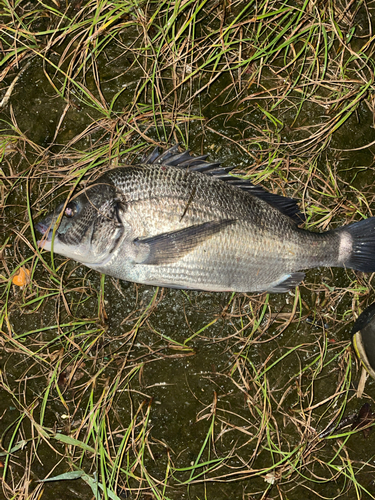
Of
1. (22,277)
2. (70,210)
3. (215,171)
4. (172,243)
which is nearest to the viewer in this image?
(172,243)

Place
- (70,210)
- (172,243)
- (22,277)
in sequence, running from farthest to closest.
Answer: (22,277)
(70,210)
(172,243)

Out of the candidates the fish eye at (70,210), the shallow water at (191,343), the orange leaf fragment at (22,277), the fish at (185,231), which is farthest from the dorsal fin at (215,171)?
the orange leaf fragment at (22,277)

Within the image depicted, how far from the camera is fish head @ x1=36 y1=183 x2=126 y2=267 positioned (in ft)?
8.84

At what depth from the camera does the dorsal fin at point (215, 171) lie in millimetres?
2885

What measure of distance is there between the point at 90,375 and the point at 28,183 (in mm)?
1808

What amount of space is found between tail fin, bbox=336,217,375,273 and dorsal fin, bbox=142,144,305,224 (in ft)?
1.54

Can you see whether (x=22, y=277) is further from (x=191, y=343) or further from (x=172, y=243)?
(x=191, y=343)

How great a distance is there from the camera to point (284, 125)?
10.5 ft

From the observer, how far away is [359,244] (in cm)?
299

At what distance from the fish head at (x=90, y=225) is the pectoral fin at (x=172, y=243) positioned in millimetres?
221

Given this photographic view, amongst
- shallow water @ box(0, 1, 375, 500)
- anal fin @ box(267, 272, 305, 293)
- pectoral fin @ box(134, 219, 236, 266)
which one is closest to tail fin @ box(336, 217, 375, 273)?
shallow water @ box(0, 1, 375, 500)

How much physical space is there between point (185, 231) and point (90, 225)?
2.39 ft

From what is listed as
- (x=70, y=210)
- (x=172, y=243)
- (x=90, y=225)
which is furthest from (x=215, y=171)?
(x=70, y=210)

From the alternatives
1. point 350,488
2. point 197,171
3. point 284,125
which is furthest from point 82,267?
point 350,488
